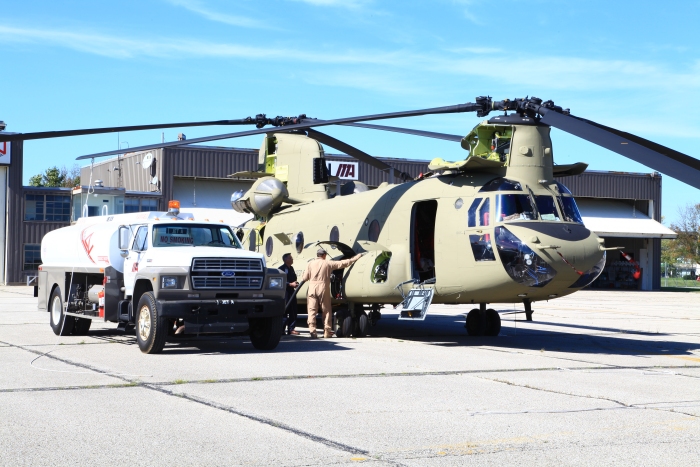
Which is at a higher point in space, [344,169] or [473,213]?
[344,169]

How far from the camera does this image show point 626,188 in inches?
2208

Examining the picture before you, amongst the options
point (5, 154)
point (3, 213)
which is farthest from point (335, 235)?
point (3, 213)

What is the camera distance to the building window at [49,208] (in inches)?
1822

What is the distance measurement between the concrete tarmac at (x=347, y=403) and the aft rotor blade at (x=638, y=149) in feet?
8.77

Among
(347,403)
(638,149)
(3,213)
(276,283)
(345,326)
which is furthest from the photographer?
(3,213)

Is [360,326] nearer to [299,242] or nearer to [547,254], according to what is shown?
[299,242]

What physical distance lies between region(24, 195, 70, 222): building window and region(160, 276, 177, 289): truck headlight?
117 ft

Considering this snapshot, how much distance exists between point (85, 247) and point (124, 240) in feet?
5.25

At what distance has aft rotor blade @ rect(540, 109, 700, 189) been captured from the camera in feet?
34.2

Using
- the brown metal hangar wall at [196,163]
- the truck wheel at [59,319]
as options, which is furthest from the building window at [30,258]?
the truck wheel at [59,319]

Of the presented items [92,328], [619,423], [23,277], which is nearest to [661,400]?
[619,423]

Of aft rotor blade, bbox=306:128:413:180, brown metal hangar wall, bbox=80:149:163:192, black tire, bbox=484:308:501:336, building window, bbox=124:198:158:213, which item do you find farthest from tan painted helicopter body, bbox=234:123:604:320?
brown metal hangar wall, bbox=80:149:163:192

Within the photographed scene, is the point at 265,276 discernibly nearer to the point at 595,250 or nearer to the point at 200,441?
the point at 595,250

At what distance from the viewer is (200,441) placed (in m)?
6.93
